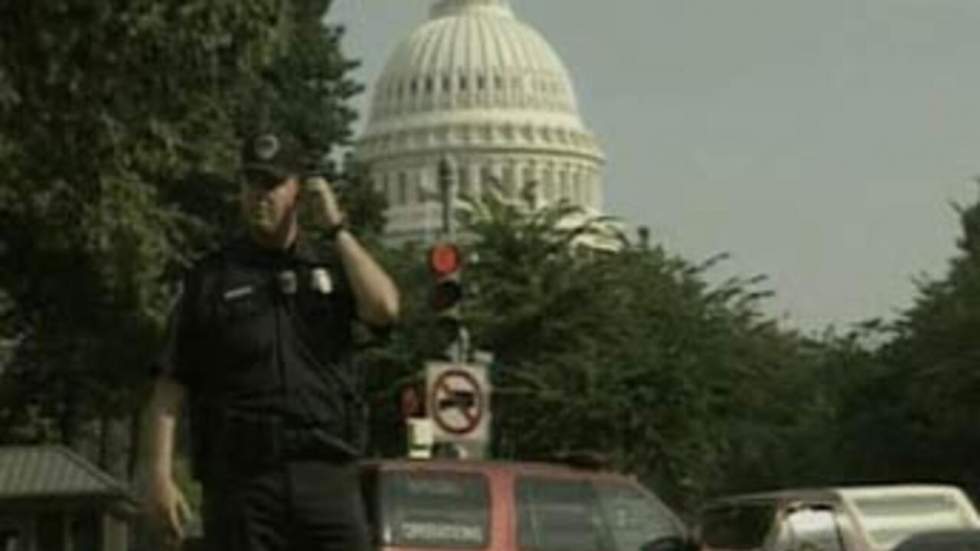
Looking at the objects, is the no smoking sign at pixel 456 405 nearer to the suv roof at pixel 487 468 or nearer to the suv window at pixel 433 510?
the suv roof at pixel 487 468

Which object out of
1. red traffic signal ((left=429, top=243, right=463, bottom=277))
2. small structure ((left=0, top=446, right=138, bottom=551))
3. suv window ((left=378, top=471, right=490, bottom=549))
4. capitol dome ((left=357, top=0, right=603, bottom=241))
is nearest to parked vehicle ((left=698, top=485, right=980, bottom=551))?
red traffic signal ((left=429, top=243, right=463, bottom=277))

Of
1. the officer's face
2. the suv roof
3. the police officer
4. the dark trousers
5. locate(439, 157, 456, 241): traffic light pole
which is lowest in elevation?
the dark trousers

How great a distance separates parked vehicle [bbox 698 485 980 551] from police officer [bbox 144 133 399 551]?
1687 cm

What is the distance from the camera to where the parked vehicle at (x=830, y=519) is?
2638 cm

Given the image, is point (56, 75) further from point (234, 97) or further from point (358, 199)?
point (358, 199)

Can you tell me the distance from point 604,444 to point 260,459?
3848 centimetres

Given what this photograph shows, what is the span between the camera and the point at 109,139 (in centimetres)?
2777

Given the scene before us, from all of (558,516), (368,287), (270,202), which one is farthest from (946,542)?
(270,202)

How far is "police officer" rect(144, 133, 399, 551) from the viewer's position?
868cm

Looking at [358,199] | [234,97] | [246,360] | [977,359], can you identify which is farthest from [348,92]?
[246,360]

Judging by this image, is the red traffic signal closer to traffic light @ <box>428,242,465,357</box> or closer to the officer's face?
traffic light @ <box>428,242,465,357</box>

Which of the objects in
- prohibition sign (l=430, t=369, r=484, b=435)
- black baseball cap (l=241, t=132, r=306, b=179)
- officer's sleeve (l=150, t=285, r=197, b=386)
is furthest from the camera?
prohibition sign (l=430, t=369, r=484, b=435)

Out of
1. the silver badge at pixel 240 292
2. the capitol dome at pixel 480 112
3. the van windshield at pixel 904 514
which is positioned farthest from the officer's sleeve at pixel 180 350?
the capitol dome at pixel 480 112

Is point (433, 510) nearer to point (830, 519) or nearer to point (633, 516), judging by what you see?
point (633, 516)
